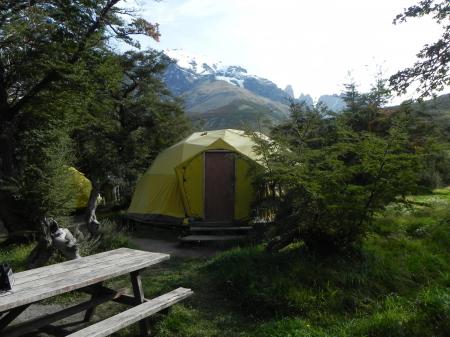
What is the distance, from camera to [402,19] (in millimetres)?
9688

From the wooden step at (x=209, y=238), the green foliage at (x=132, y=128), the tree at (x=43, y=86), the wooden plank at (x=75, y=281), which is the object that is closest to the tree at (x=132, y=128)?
the green foliage at (x=132, y=128)

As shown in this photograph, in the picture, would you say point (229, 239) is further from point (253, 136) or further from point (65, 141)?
point (65, 141)

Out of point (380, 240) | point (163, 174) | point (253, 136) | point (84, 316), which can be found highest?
point (253, 136)

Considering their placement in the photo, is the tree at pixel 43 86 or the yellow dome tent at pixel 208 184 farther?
the yellow dome tent at pixel 208 184

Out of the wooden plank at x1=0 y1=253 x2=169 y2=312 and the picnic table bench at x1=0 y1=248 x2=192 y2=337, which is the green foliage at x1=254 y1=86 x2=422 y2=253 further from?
the wooden plank at x1=0 y1=253 x2=169 y2=312

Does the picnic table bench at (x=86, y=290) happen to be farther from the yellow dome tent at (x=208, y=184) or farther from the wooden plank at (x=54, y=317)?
the yellow dome tent at (x=208, y=184)

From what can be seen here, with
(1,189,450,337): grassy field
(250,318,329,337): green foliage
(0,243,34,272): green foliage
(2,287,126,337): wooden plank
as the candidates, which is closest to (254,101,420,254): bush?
(1,189,450,337): grassy field

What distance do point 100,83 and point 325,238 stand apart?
8159 mm

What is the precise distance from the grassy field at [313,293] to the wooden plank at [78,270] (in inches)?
33.2

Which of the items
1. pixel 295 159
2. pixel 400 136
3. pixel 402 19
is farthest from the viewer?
pixel 402 19

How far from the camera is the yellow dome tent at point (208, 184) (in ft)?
37.7

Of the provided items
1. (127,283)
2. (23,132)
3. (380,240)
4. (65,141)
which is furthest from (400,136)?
(23,132)

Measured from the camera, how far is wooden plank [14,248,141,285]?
3.86m

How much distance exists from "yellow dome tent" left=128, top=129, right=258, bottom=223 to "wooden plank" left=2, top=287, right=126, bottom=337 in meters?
6.67
